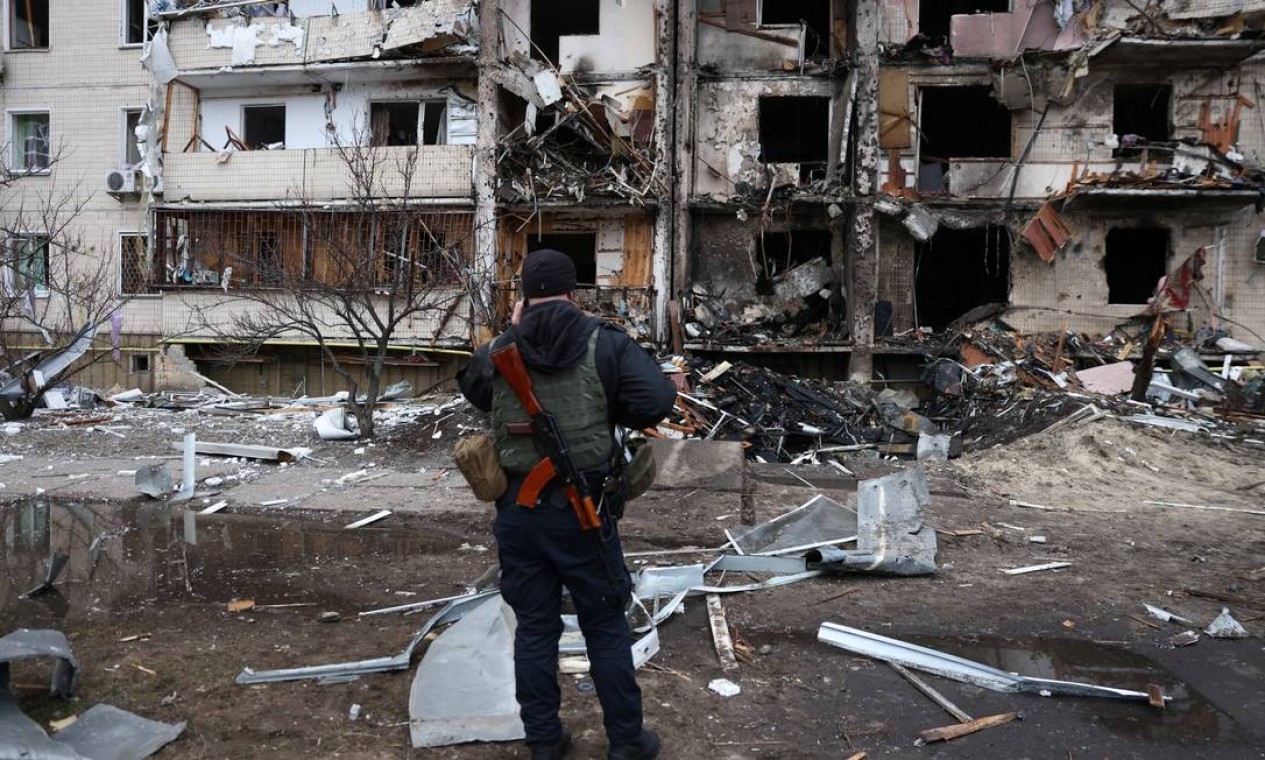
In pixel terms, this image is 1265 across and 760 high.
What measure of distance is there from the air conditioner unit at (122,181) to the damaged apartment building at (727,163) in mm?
72

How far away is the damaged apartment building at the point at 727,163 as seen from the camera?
1611 centimetres

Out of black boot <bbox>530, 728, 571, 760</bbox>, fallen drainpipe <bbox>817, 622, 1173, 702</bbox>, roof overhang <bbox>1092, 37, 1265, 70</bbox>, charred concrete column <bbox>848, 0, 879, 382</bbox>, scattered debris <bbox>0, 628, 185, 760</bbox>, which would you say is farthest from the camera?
charred concrete column <bbox>848, 0, 879, 382</bbox>

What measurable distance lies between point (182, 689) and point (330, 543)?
8.66 feet

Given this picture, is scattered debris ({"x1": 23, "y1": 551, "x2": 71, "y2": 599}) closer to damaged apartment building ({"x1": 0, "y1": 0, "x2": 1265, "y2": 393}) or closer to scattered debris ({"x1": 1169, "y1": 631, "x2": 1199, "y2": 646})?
scattered debris ({"x1": 1169, "y1": 631, "x2": 1199, "y2": 646})

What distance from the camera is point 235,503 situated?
7.35m

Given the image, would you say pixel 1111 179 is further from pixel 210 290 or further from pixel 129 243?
pixel 129 243

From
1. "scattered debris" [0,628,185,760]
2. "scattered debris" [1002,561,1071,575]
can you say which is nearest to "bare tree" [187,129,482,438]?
"scattered debris" [1002,561,1071,575]

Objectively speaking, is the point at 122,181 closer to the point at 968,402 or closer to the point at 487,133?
the point at 487,133

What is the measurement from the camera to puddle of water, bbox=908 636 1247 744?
317 cm

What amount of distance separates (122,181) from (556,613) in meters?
19.9

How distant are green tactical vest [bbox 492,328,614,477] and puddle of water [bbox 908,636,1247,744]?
2196 millimetres

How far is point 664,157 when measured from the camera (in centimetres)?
1656

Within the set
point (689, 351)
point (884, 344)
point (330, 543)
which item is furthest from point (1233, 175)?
point (330, 543)

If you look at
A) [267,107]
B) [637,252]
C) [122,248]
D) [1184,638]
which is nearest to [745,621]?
[1184,638]
